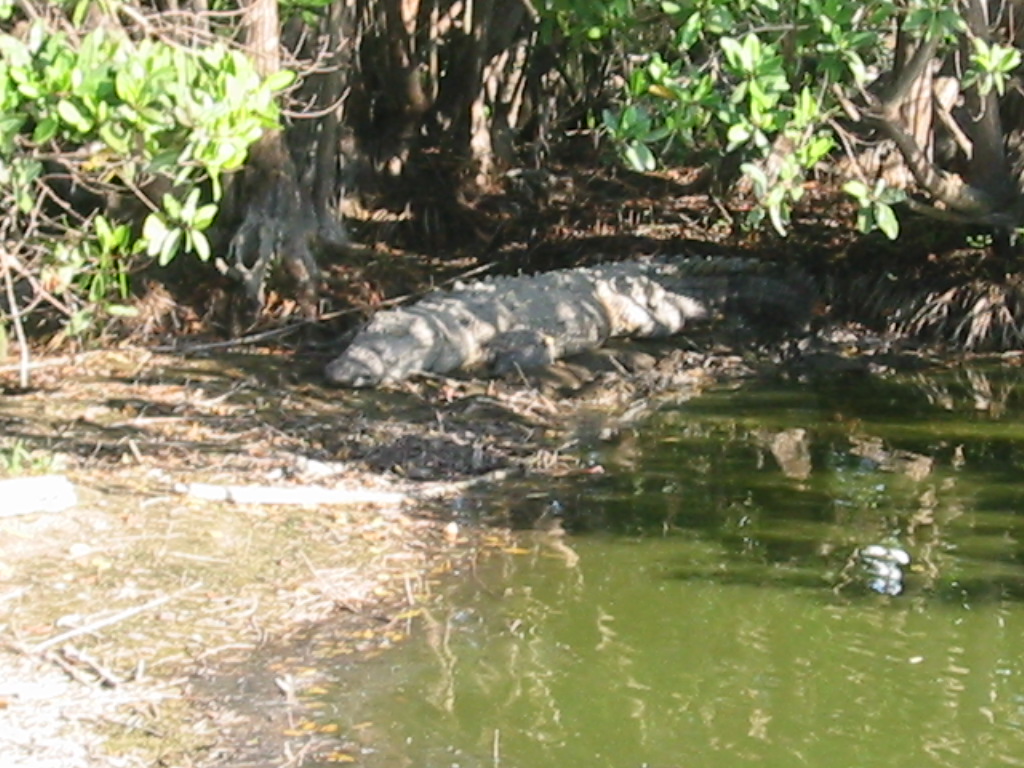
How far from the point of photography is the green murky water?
437cm

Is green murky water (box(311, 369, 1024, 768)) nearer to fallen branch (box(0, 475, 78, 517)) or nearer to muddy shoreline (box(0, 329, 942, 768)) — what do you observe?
muddy shoreline (box(0, 329, 942, 768))

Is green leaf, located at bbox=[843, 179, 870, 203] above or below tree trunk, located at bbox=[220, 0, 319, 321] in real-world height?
above

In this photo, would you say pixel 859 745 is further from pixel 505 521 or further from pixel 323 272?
pixel 323 272

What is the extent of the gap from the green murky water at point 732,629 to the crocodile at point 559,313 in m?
2.01

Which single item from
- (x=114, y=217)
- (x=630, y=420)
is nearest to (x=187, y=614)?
(x=630, y=420)

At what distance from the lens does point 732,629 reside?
5.28m

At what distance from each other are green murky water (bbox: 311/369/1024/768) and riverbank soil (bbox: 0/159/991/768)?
0.32m

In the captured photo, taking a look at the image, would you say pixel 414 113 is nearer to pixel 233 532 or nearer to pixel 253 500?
pixel 253 500

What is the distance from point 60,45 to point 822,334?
8.41 metres

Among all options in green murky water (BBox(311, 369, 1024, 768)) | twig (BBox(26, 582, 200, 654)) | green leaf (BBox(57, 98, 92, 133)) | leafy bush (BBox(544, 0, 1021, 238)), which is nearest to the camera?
green leaf (BBox(57, 98, 92, 133))

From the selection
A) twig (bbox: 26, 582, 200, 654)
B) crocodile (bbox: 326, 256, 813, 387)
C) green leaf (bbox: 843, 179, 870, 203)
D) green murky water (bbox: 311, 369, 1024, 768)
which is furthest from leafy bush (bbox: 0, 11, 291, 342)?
crocodile (bbox: 326, 256, 813, 387)

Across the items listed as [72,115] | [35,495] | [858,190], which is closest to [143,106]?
[72,115]

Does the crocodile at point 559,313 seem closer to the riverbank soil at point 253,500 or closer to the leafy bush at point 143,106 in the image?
the riverbank soil at point 253,500

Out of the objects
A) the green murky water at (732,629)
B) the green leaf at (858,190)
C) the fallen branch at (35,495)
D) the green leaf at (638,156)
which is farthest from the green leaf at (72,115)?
the green leaf at (858,190)
